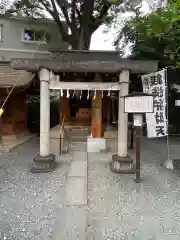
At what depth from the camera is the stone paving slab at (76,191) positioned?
4644 millimetres

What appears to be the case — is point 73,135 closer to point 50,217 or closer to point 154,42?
point 154,42

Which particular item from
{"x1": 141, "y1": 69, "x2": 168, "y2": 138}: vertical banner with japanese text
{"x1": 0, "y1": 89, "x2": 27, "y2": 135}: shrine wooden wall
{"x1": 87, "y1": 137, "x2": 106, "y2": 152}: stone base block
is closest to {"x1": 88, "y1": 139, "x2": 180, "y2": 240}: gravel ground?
{"x1": 141, "y1": 69, "x2": 168, "y2": 138}: vertical banner with japanese text

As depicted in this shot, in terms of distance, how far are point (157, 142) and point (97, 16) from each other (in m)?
9.79

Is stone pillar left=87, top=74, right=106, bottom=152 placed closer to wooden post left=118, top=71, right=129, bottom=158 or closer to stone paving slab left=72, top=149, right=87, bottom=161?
stone paving slab left=72, top=149, right=87, bottom=161

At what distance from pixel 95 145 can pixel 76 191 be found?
11.5 feet

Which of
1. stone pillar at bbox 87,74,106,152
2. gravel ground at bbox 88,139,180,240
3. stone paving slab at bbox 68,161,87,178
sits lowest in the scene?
gravel ground at bbox 88,139,180,240

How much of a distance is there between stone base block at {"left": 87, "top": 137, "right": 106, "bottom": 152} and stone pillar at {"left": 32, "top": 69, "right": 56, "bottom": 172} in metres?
2.11

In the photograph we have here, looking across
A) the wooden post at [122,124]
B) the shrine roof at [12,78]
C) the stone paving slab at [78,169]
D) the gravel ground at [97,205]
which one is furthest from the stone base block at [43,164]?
the shrine roof at [12,78]

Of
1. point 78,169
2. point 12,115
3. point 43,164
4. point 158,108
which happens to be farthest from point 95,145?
point 12,115

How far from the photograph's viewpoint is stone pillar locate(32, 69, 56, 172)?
6.44 m

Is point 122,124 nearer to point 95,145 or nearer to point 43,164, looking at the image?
point 95,145

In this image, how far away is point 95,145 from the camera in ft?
28.0

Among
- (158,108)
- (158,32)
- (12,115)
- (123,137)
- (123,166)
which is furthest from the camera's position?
(12,115)

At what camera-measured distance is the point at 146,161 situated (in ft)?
25.4
